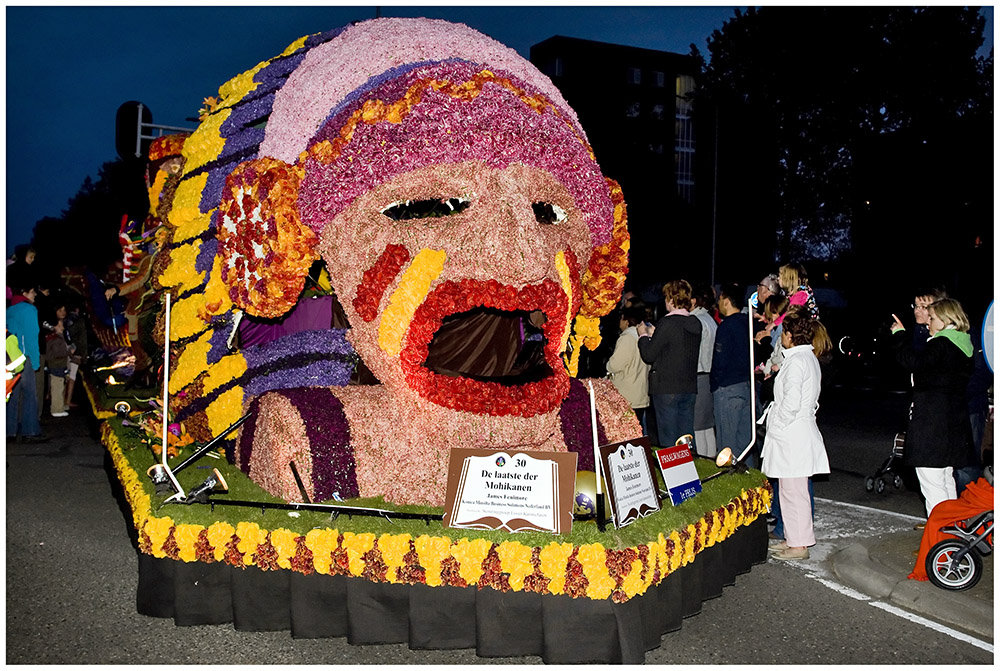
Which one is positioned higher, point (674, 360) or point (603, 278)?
point (603, 278)

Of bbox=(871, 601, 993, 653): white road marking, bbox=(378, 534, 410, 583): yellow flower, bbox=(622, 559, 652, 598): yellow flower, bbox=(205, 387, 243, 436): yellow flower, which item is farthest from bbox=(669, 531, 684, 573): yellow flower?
bbox=(205, 387, 243, 436): yellow flower

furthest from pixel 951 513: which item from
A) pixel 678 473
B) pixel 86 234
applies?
pixel 86 234

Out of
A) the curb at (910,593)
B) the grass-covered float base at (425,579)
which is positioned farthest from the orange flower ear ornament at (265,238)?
the curb at (910,593)

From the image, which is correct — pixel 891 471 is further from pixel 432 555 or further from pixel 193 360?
pixel 193 360

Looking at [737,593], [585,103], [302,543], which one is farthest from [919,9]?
[302,543]

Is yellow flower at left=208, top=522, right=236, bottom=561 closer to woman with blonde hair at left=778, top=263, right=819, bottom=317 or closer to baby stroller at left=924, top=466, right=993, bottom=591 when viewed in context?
baby stroller at left=924, top=466, right=993, bottom=591

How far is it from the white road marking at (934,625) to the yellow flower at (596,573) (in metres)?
2.03

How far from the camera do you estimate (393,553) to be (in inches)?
177

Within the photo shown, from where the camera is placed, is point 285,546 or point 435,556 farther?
point 285,546

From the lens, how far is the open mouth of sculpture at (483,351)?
4.77 m

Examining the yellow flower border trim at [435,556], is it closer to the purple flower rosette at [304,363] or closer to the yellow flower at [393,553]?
the yellow flower at [393,553]

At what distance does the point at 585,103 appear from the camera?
30.4 metres

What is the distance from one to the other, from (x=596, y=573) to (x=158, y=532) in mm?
2247

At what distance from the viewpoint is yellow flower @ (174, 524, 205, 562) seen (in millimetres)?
4777
